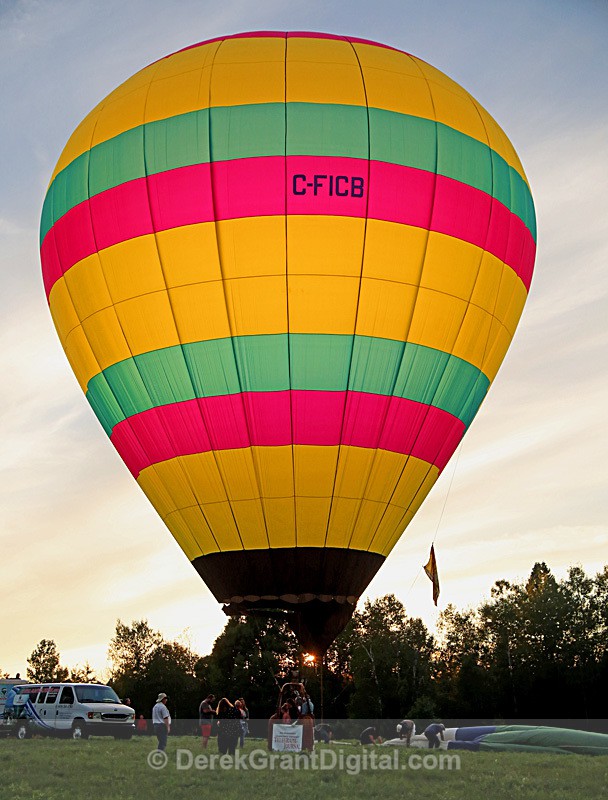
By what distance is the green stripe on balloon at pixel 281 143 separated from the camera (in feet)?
40.1

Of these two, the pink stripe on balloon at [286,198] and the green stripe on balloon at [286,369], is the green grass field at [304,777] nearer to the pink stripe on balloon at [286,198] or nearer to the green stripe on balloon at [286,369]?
the green stripe on balloon at [286,369]

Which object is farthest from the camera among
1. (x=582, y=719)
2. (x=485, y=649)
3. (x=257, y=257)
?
(x=485, y=649)

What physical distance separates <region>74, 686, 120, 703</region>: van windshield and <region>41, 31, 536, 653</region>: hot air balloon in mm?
7275

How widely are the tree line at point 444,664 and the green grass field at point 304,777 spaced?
2102 centimetres

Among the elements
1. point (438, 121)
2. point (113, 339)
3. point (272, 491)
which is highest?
point (438, 121)

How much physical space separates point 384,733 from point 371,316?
36.7 feet

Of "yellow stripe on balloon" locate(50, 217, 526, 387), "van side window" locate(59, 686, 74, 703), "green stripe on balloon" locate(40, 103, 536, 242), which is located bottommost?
"van side window" locate(59, 686, 74, 703)

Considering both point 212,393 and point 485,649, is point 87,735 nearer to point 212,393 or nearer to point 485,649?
point 212,393

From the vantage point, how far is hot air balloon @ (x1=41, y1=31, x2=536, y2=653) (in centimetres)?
1202

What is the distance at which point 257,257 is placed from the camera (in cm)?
1197

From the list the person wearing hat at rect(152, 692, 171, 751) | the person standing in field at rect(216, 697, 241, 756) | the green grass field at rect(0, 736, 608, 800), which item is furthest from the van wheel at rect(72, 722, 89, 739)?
the person standing in field at rect(216, 697, 241, 756)

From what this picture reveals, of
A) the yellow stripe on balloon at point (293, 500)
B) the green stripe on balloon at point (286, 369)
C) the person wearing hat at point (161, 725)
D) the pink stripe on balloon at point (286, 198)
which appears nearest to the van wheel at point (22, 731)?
the person wearing hat at point (161, 725)

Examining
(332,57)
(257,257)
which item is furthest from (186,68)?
(257,257)

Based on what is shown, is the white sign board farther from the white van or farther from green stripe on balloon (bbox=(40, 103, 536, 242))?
the white van
